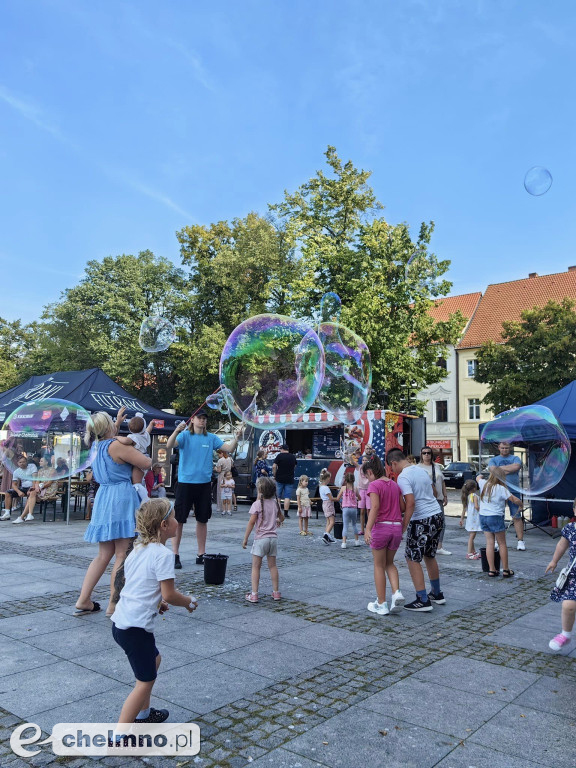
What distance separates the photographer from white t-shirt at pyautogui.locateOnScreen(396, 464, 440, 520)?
262 inches

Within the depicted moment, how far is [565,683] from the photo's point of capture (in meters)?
4.59

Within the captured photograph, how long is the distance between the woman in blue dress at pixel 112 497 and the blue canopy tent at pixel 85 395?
400 inches

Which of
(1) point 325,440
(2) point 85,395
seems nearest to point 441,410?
(1) point 325,440

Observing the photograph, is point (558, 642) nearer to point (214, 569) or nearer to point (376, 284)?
point (214, 569)

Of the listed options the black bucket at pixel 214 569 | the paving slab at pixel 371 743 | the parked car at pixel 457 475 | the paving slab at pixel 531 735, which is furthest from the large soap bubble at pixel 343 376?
the parked car at pixel 457 475

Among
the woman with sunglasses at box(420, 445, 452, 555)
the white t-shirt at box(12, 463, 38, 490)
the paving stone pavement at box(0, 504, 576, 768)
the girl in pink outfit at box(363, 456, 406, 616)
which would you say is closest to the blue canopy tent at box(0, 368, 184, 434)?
the white t-shirt at box(12, 463, 38, 490)

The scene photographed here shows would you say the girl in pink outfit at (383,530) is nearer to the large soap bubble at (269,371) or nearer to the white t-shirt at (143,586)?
the large soap bubble at (269,371)

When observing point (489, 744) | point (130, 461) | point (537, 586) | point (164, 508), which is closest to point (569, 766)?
point (489, 744)

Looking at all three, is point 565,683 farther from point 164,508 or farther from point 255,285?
point 255,285

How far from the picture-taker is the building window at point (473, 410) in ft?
155

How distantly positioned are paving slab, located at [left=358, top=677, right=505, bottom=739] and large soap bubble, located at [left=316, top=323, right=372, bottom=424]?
19.0 feet

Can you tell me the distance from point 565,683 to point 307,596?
3.19 meters

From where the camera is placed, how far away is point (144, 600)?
3350mm

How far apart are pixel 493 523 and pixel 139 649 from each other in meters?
6.24
